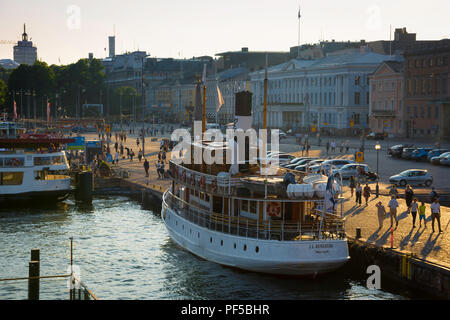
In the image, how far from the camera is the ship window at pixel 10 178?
49531mm

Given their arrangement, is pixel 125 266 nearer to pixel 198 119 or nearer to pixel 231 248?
pixel 231 248

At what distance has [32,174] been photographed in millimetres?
49750

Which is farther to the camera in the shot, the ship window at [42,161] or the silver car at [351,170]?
the silver car at [351,170]

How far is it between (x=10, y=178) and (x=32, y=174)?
1490 millimetres

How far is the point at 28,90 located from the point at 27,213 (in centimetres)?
11242

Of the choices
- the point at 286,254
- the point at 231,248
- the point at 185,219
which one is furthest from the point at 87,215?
the point at 286,254

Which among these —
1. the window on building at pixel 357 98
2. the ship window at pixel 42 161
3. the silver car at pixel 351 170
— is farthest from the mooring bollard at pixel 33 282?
the window on building at pixel 357 98

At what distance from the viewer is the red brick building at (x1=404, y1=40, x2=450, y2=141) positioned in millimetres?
92500

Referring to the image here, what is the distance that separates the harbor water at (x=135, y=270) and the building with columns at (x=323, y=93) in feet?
230

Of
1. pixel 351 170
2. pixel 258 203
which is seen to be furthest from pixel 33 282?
pixel 351 170

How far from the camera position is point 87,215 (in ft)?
152

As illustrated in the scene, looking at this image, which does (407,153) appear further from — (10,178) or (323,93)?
(323,93)

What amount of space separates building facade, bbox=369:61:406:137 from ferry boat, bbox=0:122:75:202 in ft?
200

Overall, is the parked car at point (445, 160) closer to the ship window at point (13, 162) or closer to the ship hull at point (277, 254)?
the ship window at point (13, 162)
